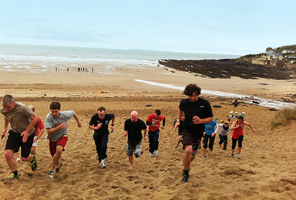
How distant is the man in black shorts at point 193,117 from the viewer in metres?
4.77

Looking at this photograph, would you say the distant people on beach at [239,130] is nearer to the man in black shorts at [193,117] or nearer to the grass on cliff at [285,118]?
the man in black shorts at [193,117]

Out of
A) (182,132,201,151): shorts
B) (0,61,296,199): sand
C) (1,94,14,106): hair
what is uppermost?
(1,94,14,106): hair

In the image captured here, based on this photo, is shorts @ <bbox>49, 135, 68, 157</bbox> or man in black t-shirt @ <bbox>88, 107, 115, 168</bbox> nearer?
shorts @ <bbox>49, 135, 68, 157</bbox>

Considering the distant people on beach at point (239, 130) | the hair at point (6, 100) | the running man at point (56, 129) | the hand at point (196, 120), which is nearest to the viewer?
the hair at point (6, 100)

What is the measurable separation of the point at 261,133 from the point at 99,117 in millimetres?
8440

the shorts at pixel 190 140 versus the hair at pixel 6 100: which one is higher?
the hair at pixel 6 100

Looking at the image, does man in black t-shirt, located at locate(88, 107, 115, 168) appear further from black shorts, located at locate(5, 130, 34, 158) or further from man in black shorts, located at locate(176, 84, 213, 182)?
man in black shorts, located at locate(176, 84, 213, 182)

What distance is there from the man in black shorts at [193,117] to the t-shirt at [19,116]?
131 inches

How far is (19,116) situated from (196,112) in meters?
3.73

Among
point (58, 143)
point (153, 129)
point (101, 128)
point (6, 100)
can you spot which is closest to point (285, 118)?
point (153, 129)

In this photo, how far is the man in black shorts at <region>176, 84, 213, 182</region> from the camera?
188 inches

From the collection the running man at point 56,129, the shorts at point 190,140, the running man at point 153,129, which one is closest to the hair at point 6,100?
the running man at point 56,129

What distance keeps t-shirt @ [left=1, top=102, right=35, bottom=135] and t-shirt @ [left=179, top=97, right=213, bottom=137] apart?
331cm

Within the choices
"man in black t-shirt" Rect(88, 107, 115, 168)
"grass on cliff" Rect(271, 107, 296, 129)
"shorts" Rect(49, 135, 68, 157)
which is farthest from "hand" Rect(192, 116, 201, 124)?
"grass on cliff" Rect(271, 107, 296, 129)
